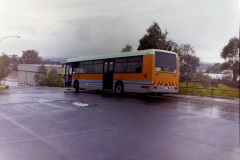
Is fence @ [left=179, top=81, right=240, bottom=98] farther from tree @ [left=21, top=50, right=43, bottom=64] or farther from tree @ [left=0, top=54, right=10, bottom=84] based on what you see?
tree @ [left=0, top=54, right=10, bottom=84]

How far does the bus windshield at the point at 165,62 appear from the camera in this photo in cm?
1580

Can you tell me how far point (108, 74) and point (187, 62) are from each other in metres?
9.03

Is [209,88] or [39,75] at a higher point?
[39,75]

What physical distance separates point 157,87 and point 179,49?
9.23 metres

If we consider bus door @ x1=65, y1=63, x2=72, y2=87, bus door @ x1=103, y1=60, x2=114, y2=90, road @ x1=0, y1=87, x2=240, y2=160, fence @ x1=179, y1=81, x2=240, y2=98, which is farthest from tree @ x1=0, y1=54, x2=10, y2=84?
road @ x1=0, y1=87, x2=240, y2=160

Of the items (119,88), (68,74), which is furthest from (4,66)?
(119,88)

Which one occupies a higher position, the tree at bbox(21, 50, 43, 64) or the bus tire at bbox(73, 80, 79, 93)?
the tree at bbox(21, 50, 43, 64)

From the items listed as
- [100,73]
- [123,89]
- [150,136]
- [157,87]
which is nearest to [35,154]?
[150,136]

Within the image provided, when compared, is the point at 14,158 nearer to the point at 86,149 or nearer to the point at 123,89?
the point at 86,149

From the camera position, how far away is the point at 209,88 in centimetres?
1822

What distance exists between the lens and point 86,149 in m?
4.79

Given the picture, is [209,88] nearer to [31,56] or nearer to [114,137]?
[31,56]

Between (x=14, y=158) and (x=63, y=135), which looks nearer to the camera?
(x=14, y=158)

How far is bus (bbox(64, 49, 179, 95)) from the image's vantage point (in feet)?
51.7
